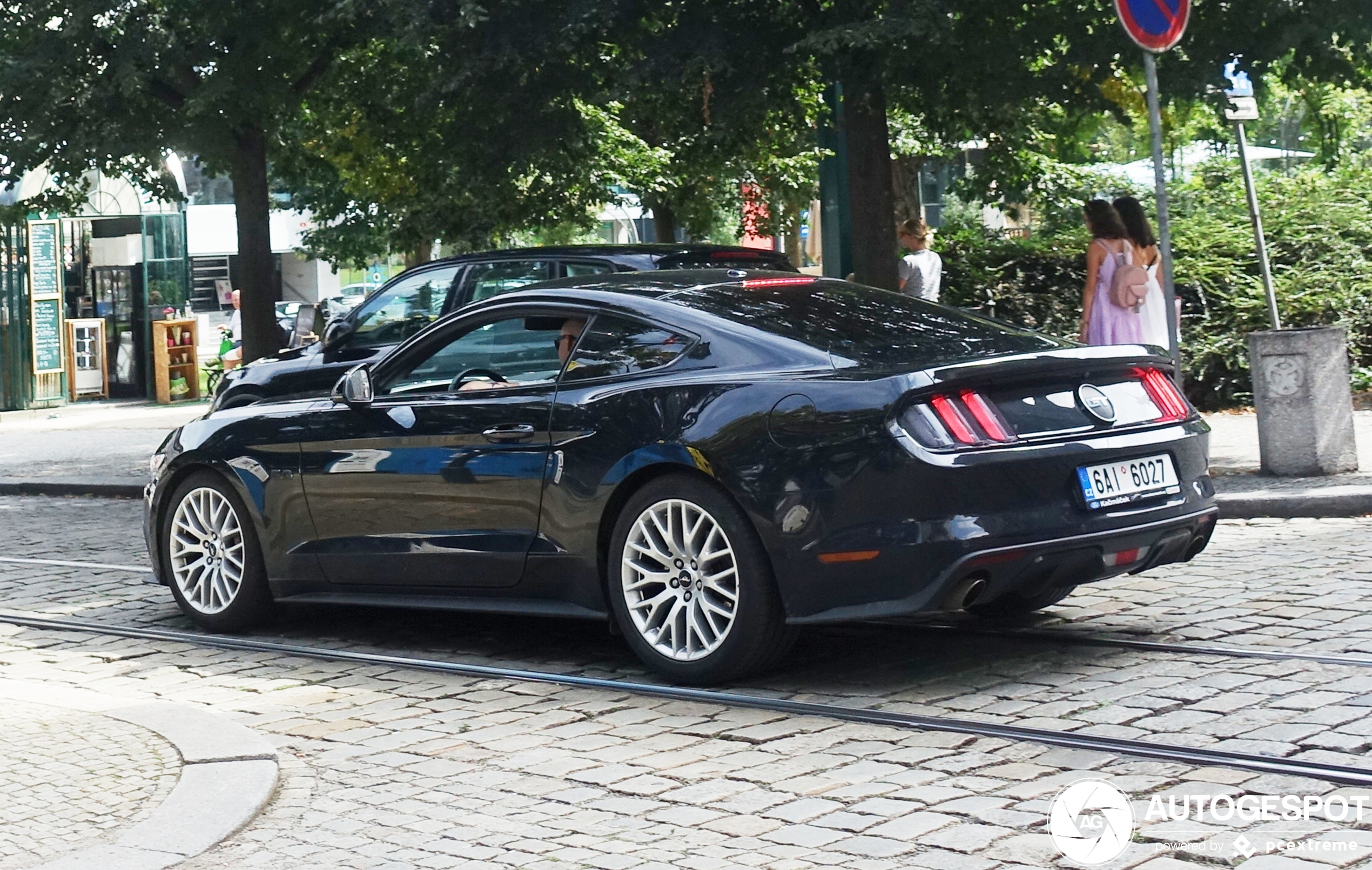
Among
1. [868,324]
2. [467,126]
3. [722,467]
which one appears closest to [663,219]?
[467,126]

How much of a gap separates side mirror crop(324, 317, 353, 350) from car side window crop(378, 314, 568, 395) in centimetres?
458

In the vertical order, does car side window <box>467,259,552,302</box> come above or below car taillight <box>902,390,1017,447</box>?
above

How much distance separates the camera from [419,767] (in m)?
5.65

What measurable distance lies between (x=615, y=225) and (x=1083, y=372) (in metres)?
64.8

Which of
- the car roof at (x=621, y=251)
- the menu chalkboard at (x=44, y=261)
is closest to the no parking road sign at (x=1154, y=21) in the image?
the car roof at (x=621, y=251)

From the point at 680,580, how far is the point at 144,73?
11830 millimetres

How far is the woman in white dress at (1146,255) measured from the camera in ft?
41.1

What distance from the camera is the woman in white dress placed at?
12.5 meters

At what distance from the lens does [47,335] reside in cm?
2861

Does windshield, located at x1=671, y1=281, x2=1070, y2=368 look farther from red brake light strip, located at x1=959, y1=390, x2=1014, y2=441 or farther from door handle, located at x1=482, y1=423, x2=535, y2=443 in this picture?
door handle, located at x1=482, y1=423, x2=535, y2=443

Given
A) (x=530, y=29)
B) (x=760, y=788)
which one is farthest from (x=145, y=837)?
(x=530, y=29)

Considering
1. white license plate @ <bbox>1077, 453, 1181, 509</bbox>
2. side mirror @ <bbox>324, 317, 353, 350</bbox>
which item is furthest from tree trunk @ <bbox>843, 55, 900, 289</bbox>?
white license plate @ <bbox>1077, 453, 1181, 509</bbox>

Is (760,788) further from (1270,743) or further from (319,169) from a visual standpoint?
(319,169)

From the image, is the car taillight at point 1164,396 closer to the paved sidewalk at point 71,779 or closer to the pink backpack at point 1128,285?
the paved sidewalk at point 71,779
